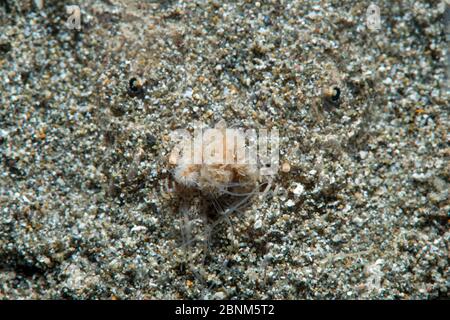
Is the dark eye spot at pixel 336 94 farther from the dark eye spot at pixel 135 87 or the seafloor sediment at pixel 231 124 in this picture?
the dark eye spot at pixel 135 87

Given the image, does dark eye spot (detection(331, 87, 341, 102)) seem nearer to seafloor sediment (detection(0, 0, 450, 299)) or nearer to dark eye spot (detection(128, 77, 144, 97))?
seafloor sediment (detection(0, 0, 450, 299))

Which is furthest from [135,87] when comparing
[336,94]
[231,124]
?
[336,94]

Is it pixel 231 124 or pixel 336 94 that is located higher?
pixel 336 94

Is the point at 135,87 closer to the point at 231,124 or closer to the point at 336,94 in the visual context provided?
the point at 231,124

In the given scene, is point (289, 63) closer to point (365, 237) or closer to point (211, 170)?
point (211, 170)

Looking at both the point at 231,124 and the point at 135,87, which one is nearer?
the point at 231,124

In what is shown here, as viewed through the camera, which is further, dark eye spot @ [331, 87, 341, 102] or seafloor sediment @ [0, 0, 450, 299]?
dark eye spot @ [331, 87, 341, 102]

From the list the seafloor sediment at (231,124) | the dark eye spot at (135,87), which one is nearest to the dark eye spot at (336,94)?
the seafloor sediment at (231,124)

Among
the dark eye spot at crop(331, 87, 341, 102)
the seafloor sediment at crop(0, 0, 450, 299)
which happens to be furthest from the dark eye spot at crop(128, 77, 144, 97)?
the dark eye spot at crop(331, 87, 341, 102)

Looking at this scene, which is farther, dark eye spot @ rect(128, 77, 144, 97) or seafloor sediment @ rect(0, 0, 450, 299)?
dark eye spot @ rect(128, 77, 144, 97)
